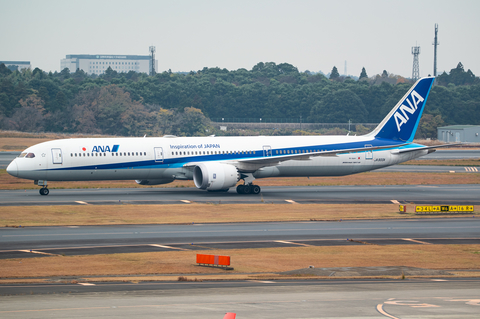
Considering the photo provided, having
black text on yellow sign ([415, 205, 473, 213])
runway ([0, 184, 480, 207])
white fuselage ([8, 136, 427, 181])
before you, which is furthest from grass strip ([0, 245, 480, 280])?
white fuselage ([8, 136, 427, 181])

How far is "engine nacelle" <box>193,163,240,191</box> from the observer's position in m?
54.0

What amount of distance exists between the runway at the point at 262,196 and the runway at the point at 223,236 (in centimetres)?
1050

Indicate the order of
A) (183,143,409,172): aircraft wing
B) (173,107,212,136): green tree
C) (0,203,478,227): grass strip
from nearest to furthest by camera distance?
(0,203,478,227): grass strip → (183,143,409,172): aircraft wing → (173,107,212,136): green tree

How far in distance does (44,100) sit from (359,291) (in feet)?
543

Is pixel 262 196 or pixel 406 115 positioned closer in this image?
pixel 262 196

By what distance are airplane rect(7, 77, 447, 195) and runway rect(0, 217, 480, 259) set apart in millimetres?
14910

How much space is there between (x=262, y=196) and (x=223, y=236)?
20.1m

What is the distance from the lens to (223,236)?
35906 mm

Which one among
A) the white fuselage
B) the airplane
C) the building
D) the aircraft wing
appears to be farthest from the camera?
the building

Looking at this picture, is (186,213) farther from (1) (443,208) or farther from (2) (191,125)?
(2) (191,125)

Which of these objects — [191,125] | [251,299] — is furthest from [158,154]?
[191,125]

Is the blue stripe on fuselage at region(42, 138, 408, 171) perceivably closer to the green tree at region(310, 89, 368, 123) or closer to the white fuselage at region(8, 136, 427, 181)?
the white fuselage at region(8, 136, 427, 181)

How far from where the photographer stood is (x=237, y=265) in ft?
92.4

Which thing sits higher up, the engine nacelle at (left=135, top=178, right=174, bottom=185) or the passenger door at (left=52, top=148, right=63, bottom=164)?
the passenger door at (left=52, top=148, right=63, bottom=164)
